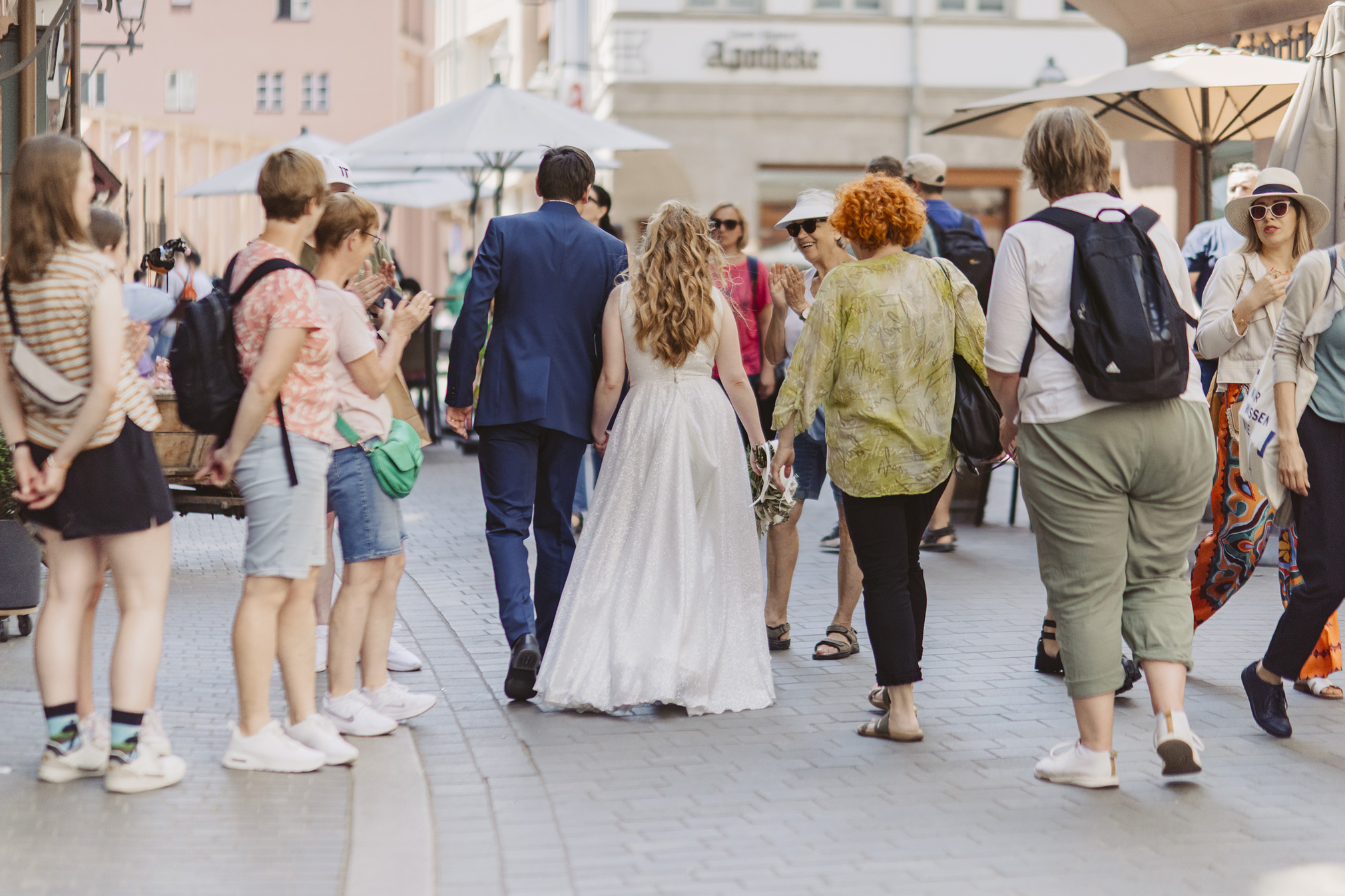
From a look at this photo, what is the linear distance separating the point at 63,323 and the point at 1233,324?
15.1 feet

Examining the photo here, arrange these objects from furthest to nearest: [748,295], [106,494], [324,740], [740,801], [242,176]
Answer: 1. [242,176]
2. [748,295]
3. [324,740]
4. [740,801]
5. [106,494]

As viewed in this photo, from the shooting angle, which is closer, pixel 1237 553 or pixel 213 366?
pixel 213 366

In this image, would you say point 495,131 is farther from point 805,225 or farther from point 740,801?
point 740,801

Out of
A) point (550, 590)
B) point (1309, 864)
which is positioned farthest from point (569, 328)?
point (1309, 864)

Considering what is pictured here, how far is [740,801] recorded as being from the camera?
4934 mm

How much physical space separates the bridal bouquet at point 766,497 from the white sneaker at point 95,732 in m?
2.64

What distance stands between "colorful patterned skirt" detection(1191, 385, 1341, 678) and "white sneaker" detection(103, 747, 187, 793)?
158 inches

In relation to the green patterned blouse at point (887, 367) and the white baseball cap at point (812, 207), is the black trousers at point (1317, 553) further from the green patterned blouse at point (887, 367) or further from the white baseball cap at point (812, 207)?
the white baseball cap at point (812, 207)

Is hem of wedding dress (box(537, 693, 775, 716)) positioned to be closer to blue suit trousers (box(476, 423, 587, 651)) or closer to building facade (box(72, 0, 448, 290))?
blue suit trousers (box(476, 423, 587, 651))

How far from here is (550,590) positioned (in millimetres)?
6535

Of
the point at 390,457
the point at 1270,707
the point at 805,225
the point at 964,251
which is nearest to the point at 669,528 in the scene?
the point at 390,457

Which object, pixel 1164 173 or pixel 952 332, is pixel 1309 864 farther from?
pixel 1164 173

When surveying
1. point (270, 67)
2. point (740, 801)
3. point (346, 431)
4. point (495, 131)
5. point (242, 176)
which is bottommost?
point (740, 801)

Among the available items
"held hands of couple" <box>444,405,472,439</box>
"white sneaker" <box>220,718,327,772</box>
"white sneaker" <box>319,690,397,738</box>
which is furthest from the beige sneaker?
"held hands of couple" <box>444,405,472,439</box>
